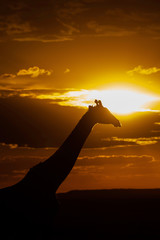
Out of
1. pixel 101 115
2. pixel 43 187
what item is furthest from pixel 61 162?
pixel 101 115

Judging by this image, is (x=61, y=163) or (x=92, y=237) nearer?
(x=61, y=163)

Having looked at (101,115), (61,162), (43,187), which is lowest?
(43,187)

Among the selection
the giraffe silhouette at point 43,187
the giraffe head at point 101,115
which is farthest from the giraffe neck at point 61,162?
the giraffe head at point 101,115

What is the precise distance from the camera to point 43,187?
15.6m

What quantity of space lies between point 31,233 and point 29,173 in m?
2.02

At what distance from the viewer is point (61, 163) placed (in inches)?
627

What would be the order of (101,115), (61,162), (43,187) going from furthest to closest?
(101,115) → (61,162) → (43,187)

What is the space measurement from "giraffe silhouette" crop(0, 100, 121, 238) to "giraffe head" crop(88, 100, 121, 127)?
43 centimetres

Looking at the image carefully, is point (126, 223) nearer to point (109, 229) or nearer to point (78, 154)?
point (109, 229)

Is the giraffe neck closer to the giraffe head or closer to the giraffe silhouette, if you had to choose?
the giraffe silhouette

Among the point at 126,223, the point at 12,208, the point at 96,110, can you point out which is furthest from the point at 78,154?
the point at 126,223

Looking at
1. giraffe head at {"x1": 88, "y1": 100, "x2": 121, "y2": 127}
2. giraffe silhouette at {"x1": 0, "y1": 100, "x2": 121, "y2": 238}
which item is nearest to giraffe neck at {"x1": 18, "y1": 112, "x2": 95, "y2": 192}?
giraffe silhouette at {"x1": 0, "y1": 100, "x2": 121, "y2": 238}

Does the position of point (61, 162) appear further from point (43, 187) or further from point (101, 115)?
point (101, 115)

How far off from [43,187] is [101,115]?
140 inches
